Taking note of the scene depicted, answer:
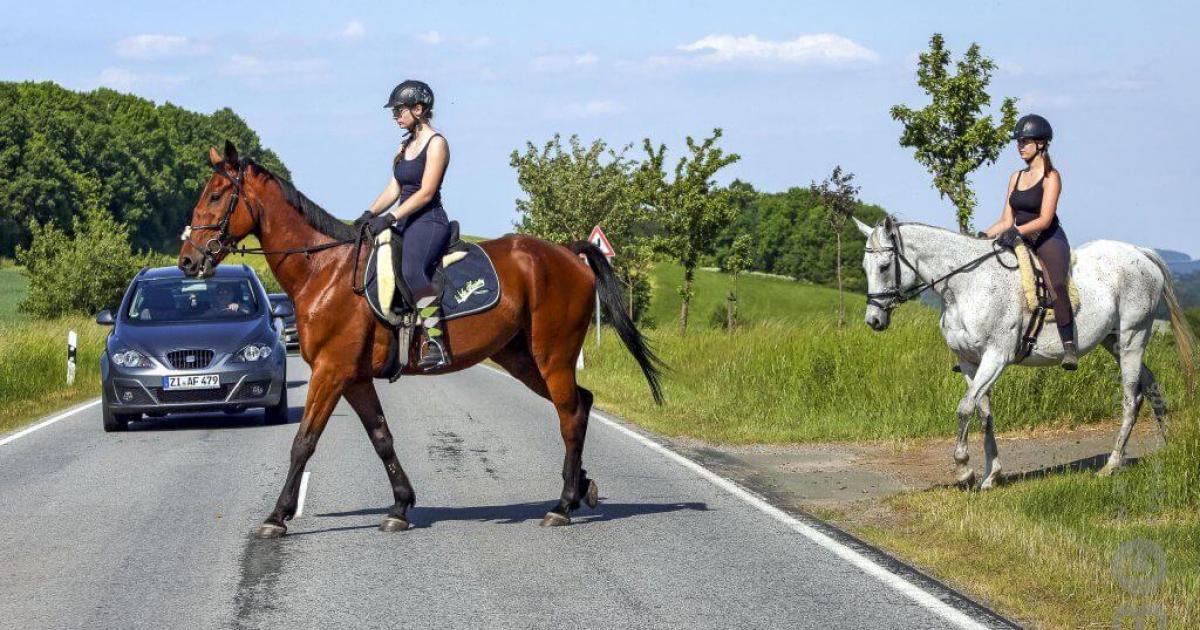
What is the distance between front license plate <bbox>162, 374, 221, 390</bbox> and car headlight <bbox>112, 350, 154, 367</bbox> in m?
0.29

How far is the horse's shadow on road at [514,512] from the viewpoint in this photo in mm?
10180

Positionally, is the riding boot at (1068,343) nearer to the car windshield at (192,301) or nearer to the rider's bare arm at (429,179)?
the rider's bare arm at (429,179)

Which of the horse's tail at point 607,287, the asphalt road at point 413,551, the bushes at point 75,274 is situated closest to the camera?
the asphalt road at point 413,551

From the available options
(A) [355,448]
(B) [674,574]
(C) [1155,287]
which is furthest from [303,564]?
(C) [1155,287]

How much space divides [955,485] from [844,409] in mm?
5677

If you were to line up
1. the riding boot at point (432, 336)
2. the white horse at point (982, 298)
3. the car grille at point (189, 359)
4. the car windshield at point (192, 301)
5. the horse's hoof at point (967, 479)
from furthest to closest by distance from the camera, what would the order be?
the car windshield at point (192, 301) → the car grille at point (189, 359) → the white horse at point (982, 298) → the horse's hoof at point (967, 479) → the riding boot at point (432, 336)

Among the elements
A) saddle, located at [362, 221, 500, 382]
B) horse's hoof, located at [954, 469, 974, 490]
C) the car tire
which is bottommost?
the car tire

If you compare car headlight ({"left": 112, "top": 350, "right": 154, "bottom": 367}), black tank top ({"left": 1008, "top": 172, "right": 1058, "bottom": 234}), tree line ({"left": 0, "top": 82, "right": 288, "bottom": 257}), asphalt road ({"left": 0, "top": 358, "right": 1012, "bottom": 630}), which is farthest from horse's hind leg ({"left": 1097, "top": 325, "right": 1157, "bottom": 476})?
tree line ({"left": 0, "top": 82, "right": 288, "bottom": 257})

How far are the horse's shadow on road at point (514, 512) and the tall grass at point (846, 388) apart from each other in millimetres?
5170

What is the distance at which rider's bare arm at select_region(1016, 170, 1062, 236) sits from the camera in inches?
448

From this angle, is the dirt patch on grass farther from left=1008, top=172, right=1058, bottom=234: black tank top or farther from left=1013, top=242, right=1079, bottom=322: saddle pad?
left=1008, top=172, right=1058, bottom=234: black tank top

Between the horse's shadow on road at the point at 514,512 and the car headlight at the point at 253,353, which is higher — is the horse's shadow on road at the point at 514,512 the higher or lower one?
the lower one

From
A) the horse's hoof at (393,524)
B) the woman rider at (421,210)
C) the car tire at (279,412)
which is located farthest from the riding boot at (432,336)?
the car tire at (279,412)

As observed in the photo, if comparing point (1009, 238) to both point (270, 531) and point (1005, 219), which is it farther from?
point (270, 531)
